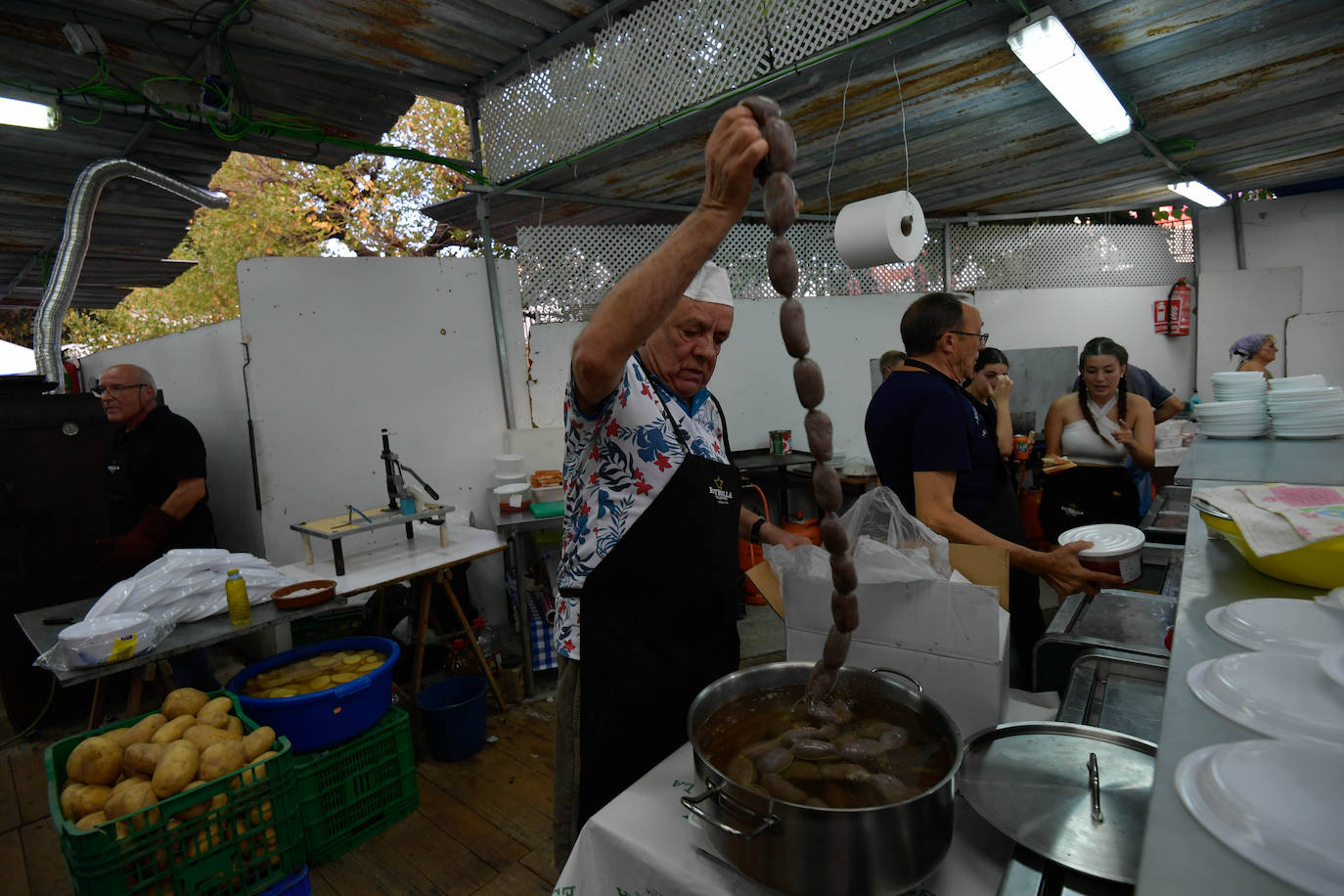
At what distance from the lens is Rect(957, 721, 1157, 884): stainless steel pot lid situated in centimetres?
98

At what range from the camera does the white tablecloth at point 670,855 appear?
1088 mm

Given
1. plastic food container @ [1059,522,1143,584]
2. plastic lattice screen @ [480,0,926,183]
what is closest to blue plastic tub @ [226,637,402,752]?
plastic food container @ [1059,522,1143,584]

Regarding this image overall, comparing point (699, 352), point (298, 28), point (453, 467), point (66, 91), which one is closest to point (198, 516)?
point (453, 467)

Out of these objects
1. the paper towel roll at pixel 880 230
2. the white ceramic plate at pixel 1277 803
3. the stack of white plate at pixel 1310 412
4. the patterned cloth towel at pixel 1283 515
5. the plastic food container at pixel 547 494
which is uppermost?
the paper towel roll at pixel 880 230

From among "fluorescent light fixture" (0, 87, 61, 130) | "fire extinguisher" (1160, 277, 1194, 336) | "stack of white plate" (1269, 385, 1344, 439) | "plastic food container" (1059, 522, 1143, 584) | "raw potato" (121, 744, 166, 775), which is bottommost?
"raw potato" (121, 744, 166, 775)

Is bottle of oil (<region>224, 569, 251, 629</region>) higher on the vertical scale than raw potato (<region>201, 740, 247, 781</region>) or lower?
higher

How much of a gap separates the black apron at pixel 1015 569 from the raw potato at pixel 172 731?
10.0 ft

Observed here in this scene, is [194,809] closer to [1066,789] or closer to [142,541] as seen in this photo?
[142,541]

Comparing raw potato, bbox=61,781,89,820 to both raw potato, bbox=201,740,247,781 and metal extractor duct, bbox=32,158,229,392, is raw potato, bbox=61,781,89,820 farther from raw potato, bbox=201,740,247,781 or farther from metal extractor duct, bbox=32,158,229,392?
metal extractor duct, bbox=32,158,229,392

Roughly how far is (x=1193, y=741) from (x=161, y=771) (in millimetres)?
2826

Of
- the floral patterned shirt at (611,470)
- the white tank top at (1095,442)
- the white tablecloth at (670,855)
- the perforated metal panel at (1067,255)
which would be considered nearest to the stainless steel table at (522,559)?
the floral patterned shirt at (611,470)

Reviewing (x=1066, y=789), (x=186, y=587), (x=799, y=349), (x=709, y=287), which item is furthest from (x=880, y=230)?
(x=186, y=587)

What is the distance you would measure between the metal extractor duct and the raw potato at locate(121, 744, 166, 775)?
12.4 ft

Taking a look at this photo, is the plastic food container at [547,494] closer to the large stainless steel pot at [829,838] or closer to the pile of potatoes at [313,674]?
the pile of potatoes at [313,674]
